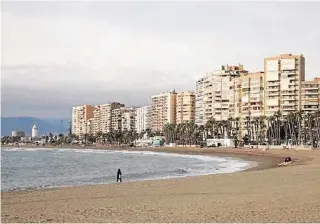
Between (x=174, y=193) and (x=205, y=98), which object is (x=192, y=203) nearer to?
(x=174, y=193)

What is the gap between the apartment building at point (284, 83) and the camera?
4862 inches

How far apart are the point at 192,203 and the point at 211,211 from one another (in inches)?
79.1

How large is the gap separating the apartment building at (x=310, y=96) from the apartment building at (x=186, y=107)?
5818cm

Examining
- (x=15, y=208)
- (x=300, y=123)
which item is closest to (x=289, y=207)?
(x=15, y=208)

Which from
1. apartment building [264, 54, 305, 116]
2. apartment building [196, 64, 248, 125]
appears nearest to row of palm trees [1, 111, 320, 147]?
apartment building [264, 54, 305, 116]

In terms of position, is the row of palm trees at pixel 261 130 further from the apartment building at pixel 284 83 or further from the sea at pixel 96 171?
the sea at pixel 96 171

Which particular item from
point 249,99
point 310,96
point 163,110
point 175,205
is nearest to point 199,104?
point 163,110

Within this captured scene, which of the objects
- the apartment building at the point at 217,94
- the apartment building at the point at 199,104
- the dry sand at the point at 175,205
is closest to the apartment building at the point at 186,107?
the apartment building at the point at 199,104

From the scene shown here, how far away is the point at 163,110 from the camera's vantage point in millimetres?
192375

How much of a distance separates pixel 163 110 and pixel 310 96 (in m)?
79.6

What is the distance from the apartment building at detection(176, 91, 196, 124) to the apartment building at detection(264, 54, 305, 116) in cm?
5183

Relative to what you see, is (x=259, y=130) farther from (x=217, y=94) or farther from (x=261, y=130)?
(x=217, y=94)

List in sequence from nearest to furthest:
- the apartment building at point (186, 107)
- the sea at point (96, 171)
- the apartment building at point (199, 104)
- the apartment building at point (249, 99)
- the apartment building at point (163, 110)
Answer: the sea at point (96, 171) → the apartment building at point (249, 99) → the apartment building at point (199, 104) → the apartment building at point (186, 107) → the apartment building at point (163, 110)

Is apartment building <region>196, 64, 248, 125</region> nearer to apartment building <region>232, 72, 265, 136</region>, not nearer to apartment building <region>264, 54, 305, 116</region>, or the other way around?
apartment building <region>232, 72, 265, 136</region>
